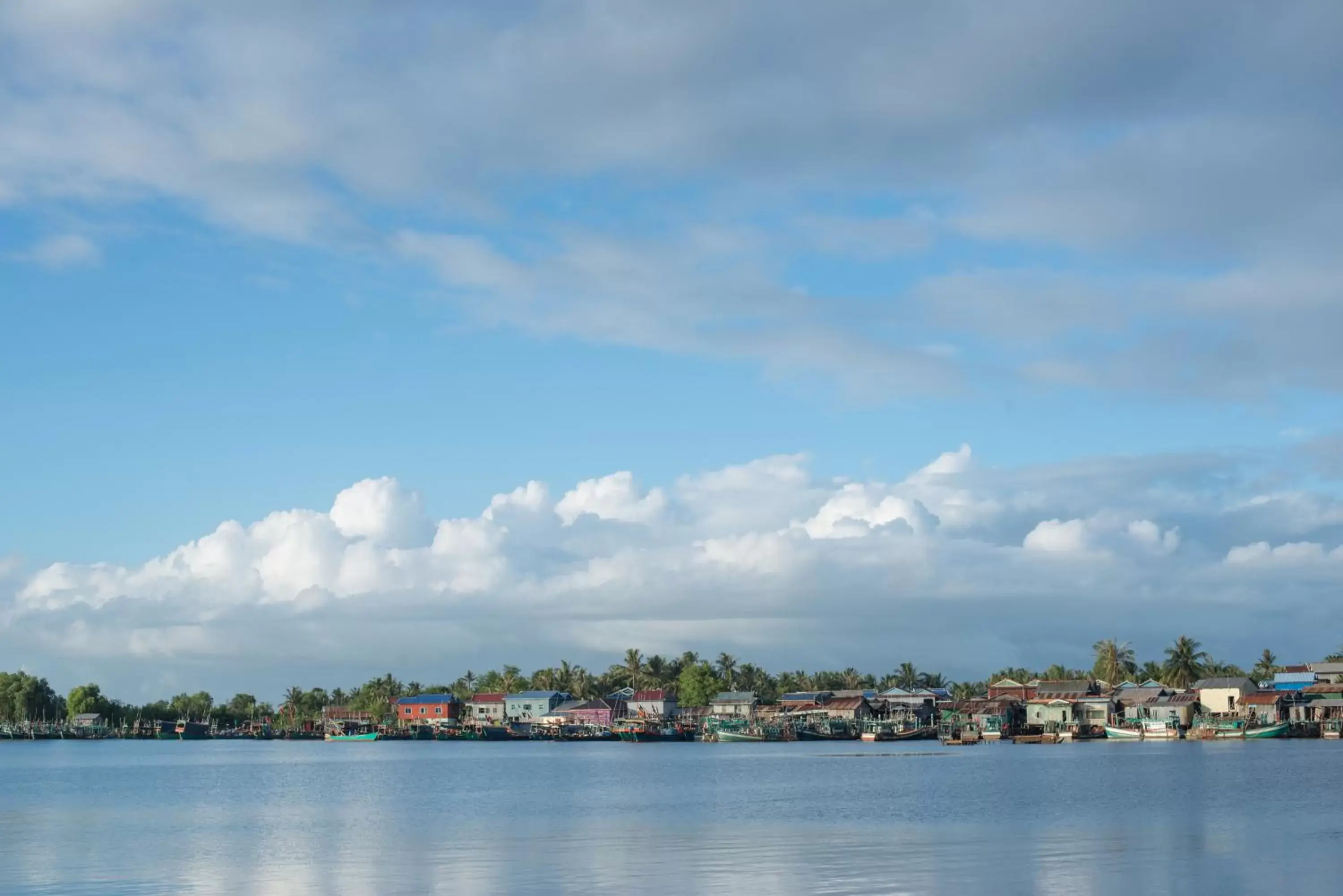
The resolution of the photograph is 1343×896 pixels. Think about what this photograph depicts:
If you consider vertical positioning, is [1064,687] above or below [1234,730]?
above

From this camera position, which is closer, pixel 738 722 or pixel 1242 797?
pixel 1242 797

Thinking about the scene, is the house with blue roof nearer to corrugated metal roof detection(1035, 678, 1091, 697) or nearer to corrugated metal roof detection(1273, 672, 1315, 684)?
corrugated metal roof detection(1273, 672, 1315, 684)

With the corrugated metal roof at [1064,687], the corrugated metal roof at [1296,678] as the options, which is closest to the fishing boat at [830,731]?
the corrugated metal roof at [1064,687]

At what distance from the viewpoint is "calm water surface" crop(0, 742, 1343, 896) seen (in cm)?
3809

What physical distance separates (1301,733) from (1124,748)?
1174 inches

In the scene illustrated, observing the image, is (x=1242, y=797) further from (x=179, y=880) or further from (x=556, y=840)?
(x=179, y=880)

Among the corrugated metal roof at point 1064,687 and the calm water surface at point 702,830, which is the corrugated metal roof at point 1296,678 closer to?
→ the corrugated metal roof at point 1064,687

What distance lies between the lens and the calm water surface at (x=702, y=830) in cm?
3809

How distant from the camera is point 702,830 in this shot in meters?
53.9

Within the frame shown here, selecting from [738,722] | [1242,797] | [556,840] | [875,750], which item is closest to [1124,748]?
[875,750]

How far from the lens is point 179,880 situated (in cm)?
4006

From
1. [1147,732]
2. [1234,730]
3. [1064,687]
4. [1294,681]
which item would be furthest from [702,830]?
[1294,681]

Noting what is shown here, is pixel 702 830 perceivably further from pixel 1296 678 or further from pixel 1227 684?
pixel 1296 678

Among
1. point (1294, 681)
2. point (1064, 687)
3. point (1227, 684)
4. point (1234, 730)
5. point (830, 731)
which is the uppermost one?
point (1294, 681)
